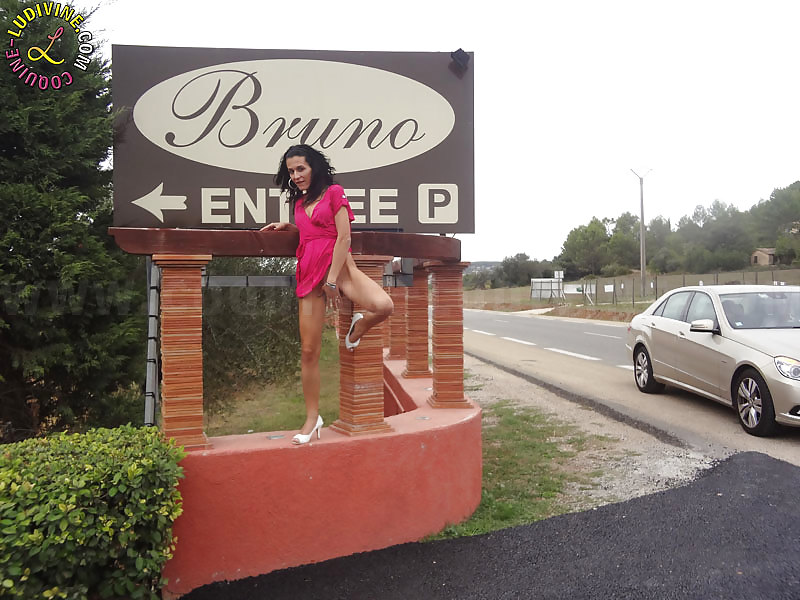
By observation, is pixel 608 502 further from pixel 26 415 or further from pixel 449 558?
pixel 26 415

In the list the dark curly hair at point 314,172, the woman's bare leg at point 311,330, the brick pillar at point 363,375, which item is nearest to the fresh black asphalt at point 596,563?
the brick pillar at point 363,375

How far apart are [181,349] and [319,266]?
0.91 metres

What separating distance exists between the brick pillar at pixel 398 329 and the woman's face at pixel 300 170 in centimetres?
468

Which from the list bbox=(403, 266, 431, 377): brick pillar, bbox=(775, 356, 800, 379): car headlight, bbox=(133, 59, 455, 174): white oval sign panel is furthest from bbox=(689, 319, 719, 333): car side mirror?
bbox=(133, 59, 455, 174): white oval sign panel

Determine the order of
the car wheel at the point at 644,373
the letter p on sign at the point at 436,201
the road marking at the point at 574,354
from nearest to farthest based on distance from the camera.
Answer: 1. the letter p on sign at the point at 436,201
2. the car wheel at the point at 644,373
3. the road marking at the point at 574,354

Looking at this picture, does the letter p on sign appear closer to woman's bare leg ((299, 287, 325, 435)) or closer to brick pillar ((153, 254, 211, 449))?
woman's bare leg ((299, 287, 325, 435))

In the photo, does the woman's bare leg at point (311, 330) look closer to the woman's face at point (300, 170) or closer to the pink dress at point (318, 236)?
the pink dress at point (318, 236)

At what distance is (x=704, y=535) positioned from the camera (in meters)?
3.84

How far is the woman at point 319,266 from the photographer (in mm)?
3879

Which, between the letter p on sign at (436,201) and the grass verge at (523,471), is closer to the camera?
the grass verge at (523,471)

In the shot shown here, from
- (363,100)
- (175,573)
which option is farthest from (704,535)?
(363,100)

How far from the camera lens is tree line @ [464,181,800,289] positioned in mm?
64562

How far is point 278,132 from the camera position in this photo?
526cm

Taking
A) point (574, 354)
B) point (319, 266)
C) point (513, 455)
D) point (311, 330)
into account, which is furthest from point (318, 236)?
point (574, 354)
